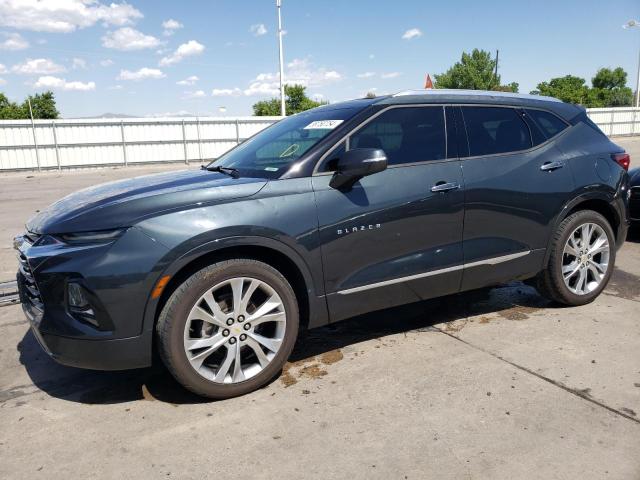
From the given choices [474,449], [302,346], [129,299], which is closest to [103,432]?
[129,299]

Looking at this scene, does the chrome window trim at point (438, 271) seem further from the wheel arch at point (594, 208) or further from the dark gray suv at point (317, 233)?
the wheel arch at point (594, 208)

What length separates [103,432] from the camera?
9.19 ft

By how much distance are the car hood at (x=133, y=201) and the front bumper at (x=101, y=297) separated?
12cm

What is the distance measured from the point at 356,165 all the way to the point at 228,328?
4.04ft

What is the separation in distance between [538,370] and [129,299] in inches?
99.2

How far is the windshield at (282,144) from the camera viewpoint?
346cm

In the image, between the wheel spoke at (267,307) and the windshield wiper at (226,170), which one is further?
the windshield wiper at (226,170)

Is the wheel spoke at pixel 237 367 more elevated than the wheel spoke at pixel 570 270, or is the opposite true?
the wheel spoke at pixel 570 270

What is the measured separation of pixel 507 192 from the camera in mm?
3904

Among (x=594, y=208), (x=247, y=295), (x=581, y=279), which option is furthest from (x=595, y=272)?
(x=247, y=295)

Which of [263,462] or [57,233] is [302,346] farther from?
[57,233]

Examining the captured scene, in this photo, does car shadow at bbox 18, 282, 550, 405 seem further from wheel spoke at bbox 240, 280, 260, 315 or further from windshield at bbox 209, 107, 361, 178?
windshield at bbox 209, 107, 361, 178

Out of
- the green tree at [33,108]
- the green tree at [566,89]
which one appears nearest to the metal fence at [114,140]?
the green tree at [33,108]

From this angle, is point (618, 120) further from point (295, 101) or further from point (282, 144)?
point (282, 144)
